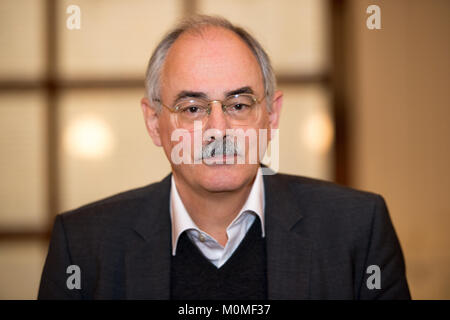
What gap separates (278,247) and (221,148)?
1.15 feet

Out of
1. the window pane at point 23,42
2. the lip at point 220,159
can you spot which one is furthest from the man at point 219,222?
the window pane at point 23,42

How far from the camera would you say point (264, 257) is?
152 cm

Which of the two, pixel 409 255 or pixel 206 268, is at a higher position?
pixel 206 268

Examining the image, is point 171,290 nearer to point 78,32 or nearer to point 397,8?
point 78,32

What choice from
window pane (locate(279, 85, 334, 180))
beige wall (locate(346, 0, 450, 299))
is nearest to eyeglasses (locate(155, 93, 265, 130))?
window pane (locate(279, 85, 334, 180))

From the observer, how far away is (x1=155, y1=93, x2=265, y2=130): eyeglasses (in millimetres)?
1405

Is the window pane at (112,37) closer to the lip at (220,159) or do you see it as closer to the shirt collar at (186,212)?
the shirt collar at (186,212)

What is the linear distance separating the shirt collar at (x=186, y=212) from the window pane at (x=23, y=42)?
2.26 m

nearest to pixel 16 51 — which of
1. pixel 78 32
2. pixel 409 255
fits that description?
pixel 78 32

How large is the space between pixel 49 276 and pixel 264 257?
2.22 ft

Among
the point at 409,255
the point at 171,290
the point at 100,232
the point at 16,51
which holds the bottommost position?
the point at 409,255

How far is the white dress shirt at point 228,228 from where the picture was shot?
4.98 feet

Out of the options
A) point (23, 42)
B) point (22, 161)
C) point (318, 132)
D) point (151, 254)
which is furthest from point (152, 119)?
point (23, 42)
